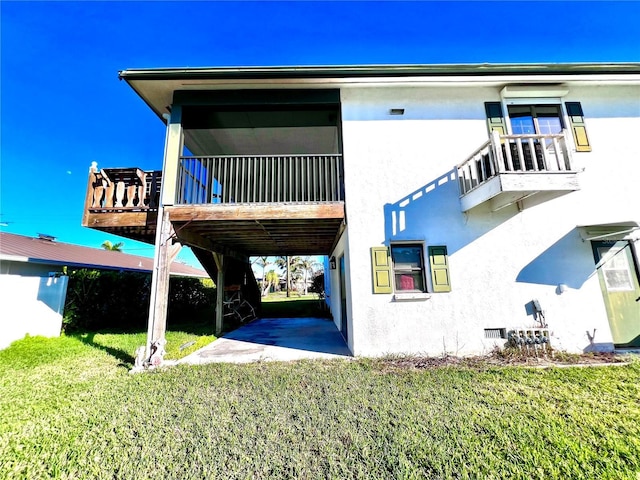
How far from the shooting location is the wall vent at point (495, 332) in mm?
5426

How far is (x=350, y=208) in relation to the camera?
5.90 meters

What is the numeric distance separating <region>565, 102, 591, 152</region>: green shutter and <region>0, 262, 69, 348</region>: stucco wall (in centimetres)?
1403

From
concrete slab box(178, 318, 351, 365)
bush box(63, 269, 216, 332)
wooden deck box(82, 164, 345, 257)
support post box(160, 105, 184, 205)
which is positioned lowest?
concrete slab box(178, 318, 351, 365)

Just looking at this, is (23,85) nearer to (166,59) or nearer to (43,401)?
(166,59)

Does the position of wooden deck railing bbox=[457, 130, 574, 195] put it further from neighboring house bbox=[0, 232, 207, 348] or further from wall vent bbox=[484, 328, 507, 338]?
neighboring house bbox=[0, 232, 207, 348]

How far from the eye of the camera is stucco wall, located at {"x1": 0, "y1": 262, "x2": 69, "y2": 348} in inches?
259

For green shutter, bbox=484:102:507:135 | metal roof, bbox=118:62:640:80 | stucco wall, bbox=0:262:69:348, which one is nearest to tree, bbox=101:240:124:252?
stucco wall, bbox=0:262:69:348

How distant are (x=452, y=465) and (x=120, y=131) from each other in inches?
1315

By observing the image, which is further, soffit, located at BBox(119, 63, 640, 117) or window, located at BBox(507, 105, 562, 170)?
window, located at BBox(507, 105, 562, 170)

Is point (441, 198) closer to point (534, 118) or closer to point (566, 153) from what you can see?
point (566, 153)

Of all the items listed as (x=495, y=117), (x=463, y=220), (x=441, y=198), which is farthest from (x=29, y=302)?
(x=495, y=117)

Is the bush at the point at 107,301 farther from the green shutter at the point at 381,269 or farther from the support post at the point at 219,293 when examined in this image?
the green shutter at the point at 381,269

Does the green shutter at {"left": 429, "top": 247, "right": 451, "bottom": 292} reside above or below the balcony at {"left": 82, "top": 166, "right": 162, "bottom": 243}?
below

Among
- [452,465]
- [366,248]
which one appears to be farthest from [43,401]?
[366,248]
